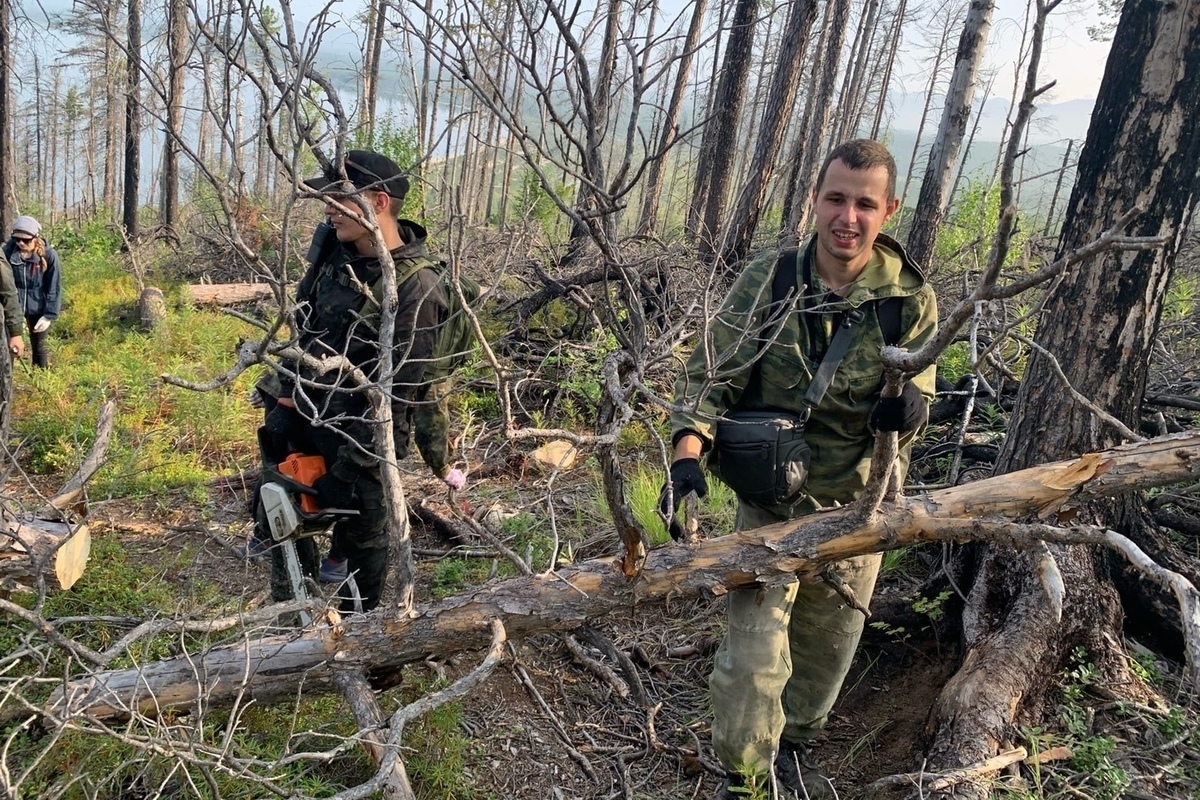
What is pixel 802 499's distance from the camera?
256 centimetres

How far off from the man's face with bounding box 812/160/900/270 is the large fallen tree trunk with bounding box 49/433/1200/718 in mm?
839

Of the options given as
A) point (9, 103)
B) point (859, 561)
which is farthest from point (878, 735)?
point (9, 103)

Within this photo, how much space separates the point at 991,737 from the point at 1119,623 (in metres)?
0.95

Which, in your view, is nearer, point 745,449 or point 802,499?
point 745,449

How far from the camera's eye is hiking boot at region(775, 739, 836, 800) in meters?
2.59

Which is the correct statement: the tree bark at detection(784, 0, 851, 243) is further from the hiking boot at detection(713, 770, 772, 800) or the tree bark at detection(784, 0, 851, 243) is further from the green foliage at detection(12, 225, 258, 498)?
the hiking boot at detection(713, 770, 772, 800)

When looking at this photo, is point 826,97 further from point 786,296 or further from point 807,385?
point 807,385

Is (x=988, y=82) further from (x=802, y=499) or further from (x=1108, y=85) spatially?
(x=802, y=499)

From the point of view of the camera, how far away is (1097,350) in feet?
9.19

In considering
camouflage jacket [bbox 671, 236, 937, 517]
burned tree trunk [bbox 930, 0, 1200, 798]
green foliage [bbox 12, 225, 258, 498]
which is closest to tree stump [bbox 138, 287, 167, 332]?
green foliage [bbox 12, 225, 258, 498]

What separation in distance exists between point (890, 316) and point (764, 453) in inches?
24.7

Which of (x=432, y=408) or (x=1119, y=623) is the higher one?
(x=432, y=408)

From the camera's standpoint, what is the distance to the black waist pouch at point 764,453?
2275 millimetres

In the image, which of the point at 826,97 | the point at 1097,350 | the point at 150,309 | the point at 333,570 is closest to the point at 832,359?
the point at 1097,350
